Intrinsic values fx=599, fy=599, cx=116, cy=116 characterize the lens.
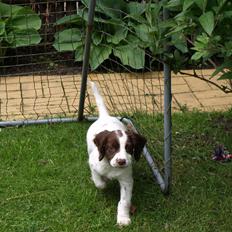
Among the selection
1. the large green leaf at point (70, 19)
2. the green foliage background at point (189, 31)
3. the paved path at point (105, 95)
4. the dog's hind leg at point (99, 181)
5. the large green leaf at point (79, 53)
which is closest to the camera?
the green foliage background at point (189, 31)

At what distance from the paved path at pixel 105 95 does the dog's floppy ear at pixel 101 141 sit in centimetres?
168

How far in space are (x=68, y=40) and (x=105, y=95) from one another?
1004mm

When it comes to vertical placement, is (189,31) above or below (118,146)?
above

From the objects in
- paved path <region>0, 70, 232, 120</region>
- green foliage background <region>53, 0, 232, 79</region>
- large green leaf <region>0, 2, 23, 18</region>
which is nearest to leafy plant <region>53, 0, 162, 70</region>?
paved path <region>0, 70, 232, 120</region>

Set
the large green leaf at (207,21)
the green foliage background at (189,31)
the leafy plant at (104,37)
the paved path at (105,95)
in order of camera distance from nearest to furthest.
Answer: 1. the large green leaf at (207,21)
2. the green foliage background at (189,31)
3. the paved path at (105,95)
4. the leafy plant at (104,37)

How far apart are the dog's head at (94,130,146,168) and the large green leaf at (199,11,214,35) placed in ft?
4.14

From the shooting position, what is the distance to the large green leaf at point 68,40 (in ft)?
20.7

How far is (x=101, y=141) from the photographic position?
137 inches

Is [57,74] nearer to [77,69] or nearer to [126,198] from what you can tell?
[77,69]

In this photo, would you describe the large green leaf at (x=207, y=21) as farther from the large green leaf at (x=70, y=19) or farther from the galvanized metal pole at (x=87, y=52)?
A: the large green leaf at (x=70, y=19)

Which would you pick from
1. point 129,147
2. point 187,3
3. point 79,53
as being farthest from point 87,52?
point 187,3

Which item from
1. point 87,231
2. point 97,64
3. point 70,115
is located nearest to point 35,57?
point 97,64

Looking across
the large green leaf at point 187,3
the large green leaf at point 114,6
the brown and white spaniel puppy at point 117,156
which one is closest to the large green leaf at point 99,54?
the large green leaf at point 114,6

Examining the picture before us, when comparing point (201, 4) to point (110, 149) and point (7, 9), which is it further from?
point (7, 9)
